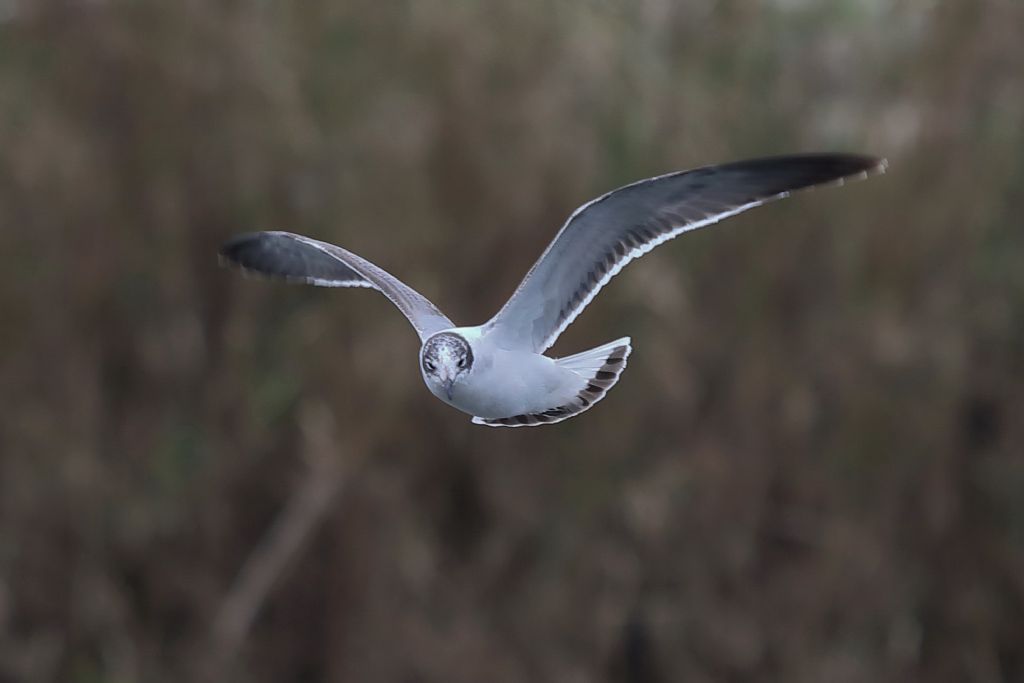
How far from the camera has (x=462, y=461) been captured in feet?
21.2

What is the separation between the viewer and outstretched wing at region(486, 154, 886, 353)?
2.87m

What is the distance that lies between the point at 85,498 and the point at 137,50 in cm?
219

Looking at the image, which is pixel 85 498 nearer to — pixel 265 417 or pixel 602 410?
pixel 265 417

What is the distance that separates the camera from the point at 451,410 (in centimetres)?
638

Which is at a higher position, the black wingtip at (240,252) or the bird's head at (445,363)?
the black wingtip at (240,252)

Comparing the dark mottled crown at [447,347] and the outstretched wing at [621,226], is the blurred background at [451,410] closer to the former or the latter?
the outstretched wing at [621,226]

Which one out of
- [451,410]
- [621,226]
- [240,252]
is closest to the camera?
[621,226]

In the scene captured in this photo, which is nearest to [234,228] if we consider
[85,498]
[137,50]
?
[137,50]

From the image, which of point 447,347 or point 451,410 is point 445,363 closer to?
point 447,347

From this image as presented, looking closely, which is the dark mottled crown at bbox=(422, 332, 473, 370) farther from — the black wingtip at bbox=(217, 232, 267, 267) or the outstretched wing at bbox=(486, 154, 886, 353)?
the black wingtip at bbox=(217, 232, 267, 267)

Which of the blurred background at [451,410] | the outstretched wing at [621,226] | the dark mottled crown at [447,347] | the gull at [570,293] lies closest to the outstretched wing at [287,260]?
the gull at [570,293]

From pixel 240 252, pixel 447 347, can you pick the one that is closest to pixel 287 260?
pixel 240 252

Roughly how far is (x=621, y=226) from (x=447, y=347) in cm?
68

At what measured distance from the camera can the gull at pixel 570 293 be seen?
2736 millimetres
